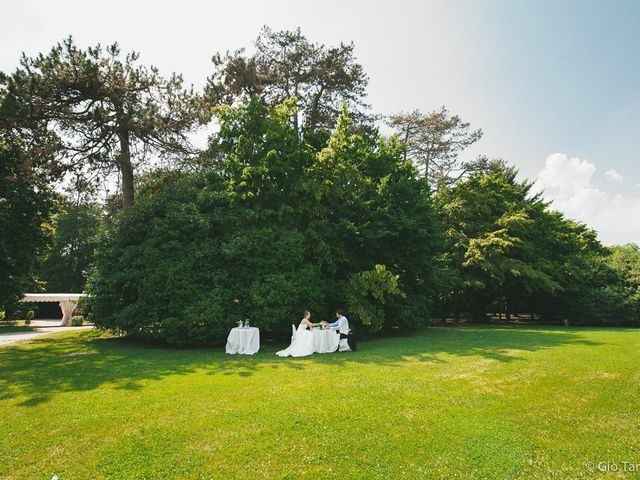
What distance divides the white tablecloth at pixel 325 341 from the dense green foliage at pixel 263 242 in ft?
6.61

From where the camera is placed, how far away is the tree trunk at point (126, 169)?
61.7 feet

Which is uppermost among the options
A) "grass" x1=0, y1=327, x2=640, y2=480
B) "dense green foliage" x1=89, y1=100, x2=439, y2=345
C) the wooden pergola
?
"dense green foliage" x1=89, y1=100, x2=439, y2=345

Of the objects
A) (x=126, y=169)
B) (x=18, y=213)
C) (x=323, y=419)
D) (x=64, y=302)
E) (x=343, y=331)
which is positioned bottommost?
(x=323, y=419)

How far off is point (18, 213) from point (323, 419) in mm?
15990

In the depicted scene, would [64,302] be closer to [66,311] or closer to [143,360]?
[66,311]

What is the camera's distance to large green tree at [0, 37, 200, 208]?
15727 millimetres

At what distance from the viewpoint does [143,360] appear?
1166 cm

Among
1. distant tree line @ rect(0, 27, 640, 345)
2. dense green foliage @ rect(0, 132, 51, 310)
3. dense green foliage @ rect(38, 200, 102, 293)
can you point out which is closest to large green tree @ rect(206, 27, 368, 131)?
distant tree line @ rect(0, 27, 640, 345)

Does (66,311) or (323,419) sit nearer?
(323,419)

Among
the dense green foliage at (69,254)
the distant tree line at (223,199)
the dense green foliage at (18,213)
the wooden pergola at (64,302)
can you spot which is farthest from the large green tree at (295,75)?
the dense green foliage at (69,254)

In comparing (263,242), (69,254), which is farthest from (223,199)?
(69,254)

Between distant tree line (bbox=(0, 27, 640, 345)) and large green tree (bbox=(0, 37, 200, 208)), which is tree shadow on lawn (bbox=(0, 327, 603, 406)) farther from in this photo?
large green tree (bbox=(0, 37, 200, 208))

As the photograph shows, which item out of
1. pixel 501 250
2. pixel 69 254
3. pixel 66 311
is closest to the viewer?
pixel 501 250

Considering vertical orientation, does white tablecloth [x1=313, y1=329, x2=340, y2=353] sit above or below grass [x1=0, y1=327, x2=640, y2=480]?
above
